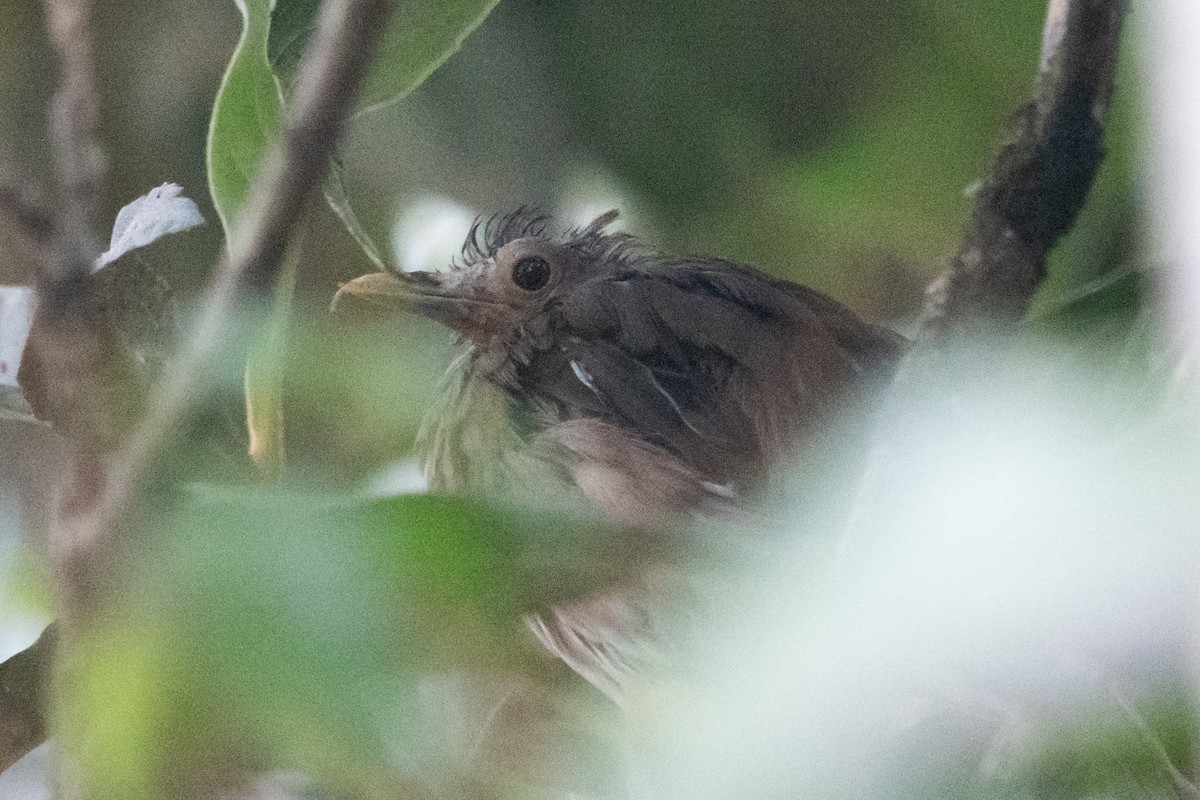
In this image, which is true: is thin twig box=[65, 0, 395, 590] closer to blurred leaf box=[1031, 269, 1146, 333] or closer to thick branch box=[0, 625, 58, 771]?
thick branch box=[0, 625, 58, 771]

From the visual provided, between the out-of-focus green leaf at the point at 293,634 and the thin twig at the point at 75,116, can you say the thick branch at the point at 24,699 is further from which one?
the thin twig at the point at 75,116

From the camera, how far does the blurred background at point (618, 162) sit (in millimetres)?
442

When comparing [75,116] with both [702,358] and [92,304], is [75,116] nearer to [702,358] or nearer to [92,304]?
[92,304]

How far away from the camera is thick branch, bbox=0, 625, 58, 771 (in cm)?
46

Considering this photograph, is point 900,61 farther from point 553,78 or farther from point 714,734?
point 714,734

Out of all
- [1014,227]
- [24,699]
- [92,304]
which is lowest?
[24,699]

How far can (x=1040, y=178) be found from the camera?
42 cm

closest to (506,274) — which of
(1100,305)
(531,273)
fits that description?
(531,273)

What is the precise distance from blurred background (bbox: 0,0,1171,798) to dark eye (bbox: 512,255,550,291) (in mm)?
28

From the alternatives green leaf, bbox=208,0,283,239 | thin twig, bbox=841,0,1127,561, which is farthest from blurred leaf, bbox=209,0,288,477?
thin twig, bbox=841,0,1127,561

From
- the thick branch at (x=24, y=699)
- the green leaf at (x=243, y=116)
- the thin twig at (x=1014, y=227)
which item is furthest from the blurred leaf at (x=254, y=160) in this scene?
the thin twig at (x=1014, y=227)

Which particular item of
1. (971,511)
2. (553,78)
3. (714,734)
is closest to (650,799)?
(714,734)

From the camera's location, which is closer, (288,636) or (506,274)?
(288,636)

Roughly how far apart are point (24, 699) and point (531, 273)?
0.84 ft
